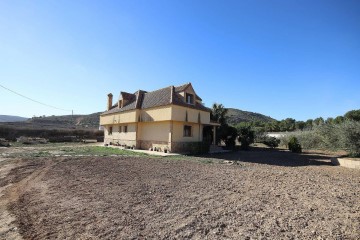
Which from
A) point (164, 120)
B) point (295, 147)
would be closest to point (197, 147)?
point (164, 120)

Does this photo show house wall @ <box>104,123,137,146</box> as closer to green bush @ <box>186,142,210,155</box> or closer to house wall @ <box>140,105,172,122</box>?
house wall @ <box>140,105,172,122</box>

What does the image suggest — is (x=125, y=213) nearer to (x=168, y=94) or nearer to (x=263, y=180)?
(x=263, y=180)

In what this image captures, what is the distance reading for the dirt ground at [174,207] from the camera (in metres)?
4.91

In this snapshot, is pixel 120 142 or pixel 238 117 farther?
pixel 238 117

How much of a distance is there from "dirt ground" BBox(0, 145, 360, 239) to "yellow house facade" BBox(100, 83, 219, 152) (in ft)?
44.6

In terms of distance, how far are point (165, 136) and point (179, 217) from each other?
62.2 ft

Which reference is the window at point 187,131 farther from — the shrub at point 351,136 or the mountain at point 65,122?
the shrub at point 351,136

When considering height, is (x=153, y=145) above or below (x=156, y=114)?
below

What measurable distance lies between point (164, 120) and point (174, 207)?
17648mm

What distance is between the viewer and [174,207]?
6359mm

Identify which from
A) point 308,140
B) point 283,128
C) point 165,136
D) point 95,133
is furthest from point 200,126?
point 283,128

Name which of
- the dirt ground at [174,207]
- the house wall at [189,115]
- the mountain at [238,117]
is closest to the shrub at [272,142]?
the house wall at [189,115]

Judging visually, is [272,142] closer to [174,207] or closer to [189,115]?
[189,115]

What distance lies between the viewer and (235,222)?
539 centimetres
